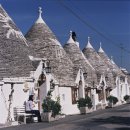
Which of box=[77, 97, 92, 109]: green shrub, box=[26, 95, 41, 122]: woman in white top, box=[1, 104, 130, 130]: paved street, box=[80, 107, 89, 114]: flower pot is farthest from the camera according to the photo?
box=[77, 97, 92, 109]: green shrub

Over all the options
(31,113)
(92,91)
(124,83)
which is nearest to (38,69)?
(31,113)

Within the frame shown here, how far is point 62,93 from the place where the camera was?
32875 millimetres

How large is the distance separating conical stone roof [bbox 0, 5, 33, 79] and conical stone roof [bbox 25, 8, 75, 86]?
5.09 meters

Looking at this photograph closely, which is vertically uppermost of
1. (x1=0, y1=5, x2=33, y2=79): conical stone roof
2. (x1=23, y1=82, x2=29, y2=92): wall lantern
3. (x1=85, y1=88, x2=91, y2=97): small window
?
(x1=0, y1=5, x2=33, y2=79): conical stone roof

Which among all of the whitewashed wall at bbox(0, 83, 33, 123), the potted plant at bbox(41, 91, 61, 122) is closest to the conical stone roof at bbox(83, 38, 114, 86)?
the potted plant at bbox(41, 91, 61, 122)

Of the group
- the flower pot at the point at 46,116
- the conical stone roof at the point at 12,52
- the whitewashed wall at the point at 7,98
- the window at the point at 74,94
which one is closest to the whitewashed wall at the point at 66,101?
the window at the point at 74,94

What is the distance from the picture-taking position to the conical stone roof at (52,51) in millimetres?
34250

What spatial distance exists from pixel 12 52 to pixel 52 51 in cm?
831

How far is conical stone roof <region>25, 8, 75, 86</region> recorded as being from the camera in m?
34.2

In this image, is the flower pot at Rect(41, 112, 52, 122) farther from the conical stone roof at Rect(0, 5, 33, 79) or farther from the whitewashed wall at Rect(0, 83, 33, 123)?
the conical stone roof at Rect(0, 5, 33, 79)

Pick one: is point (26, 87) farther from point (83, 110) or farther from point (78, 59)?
point (78, 59)

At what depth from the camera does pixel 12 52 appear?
27.0 meters

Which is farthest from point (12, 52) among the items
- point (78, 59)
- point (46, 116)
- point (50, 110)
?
point (78, 59)

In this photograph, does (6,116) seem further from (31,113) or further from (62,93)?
(62,93)
